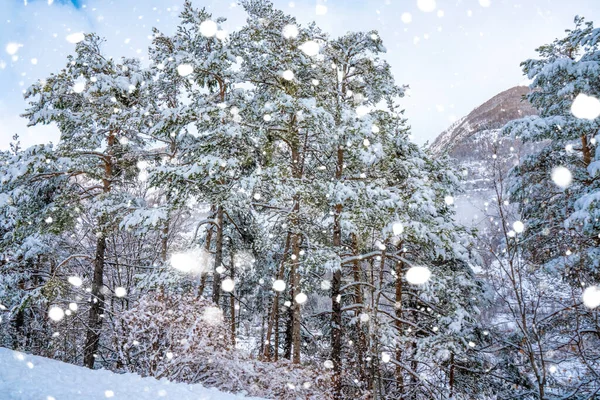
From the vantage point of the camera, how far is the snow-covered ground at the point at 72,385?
4301mm

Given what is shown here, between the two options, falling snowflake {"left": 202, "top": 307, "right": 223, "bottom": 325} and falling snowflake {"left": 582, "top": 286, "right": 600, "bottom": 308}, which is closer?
falling snowflake {"left": 582, "top": 286, "right": 600, "bottom": 308}

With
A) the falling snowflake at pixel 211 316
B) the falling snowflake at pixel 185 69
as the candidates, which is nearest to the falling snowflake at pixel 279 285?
the falling snowflake at pixel 211 316

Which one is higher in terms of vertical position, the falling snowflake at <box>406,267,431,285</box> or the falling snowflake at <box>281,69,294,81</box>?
the falling snowflake at <box>281,69,294,81</box>

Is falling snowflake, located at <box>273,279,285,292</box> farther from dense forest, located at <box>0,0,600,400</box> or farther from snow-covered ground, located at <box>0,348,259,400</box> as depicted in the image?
snow-covered ground, located at <box>0,348,259,400</box>

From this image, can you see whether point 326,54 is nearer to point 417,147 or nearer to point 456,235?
point 417,147

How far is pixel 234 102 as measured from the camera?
35.5ft

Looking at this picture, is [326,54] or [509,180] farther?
[509,180]

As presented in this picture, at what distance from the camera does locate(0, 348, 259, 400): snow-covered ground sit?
430 centimetres

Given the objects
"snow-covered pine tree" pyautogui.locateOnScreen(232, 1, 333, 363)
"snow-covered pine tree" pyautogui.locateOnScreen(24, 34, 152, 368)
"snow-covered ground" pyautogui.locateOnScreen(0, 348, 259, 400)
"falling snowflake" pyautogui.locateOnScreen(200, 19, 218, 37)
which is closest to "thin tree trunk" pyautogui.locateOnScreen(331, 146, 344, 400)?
"snow-covered pine tree" pyautogui.locateOnScreen(232, 1, 333, 363)

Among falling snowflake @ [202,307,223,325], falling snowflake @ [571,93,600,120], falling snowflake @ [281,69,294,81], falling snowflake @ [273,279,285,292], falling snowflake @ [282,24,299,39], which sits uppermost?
falling snowflake @ [282,24,299,39]

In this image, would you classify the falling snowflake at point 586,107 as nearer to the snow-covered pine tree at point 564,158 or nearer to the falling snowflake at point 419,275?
the snow-covered pine tree at point 564,158

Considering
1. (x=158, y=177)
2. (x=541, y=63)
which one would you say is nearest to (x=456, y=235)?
(x=541, y=63)

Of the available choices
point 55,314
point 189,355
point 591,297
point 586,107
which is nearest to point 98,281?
point 55,314

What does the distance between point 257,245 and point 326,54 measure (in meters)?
6.61
